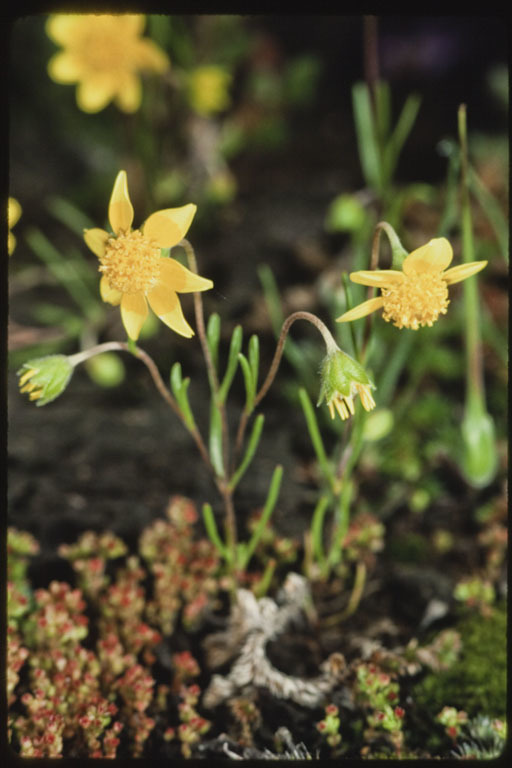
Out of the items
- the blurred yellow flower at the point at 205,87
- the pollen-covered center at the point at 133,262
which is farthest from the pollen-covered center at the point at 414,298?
the blurred yellow flower at the point at 205,87

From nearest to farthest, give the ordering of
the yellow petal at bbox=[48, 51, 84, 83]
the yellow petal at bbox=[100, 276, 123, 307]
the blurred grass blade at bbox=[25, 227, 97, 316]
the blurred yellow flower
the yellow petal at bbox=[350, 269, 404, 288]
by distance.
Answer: the yellow petal at bbox=[350, 269, 404, 288] < the yellow petal at bbox=[100, 276, 123, 307] < the yellow petal at bbox=[48, 51, 84, 83] < the blurred grass blade at bbox=[25, 227, 97, 316] < the blurred yellow flower

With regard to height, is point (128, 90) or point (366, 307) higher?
point (128, 90)

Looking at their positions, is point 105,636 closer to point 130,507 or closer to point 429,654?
point 130,507

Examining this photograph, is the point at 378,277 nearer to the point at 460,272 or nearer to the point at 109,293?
the point at 460,272

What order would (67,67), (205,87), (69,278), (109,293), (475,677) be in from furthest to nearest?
1. (205,87)
2. (69,278)
3. (67,67)
4. (475,677)
5. (109,293)

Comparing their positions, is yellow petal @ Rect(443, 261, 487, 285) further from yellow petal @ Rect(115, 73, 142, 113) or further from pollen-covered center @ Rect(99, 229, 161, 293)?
yellow petal @ Rect(115, 73, 142, 113)

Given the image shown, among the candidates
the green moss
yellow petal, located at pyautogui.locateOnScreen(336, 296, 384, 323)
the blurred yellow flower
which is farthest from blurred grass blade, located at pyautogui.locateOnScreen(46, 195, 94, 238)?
the green moss

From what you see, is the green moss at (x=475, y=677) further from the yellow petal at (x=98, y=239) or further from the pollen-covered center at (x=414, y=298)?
the yellow petal at (x=98, y=239)

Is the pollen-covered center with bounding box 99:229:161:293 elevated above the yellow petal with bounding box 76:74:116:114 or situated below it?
below

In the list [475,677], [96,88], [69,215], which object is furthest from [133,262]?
[69,215]
